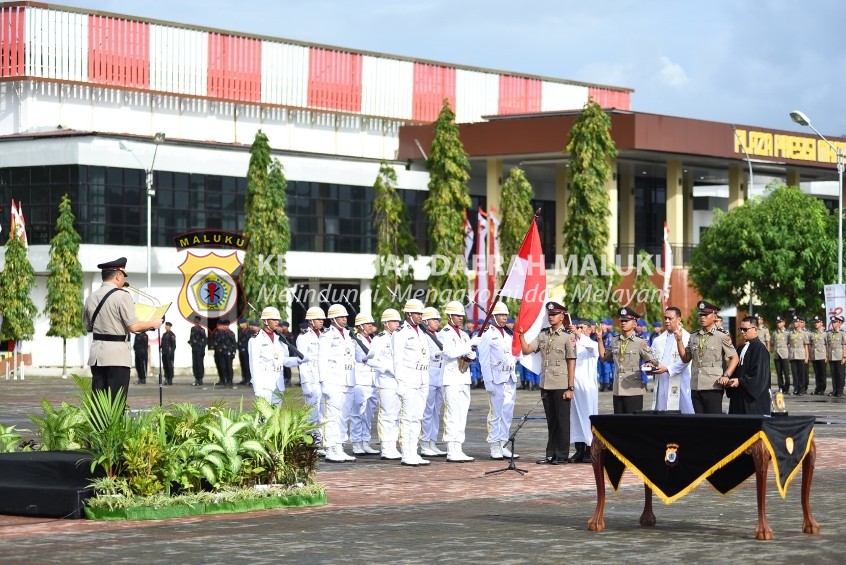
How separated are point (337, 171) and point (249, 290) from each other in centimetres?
832

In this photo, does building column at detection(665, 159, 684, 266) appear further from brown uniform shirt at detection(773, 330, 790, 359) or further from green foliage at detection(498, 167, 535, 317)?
brown uniform shirt at detection(773, 330, 790, 359)

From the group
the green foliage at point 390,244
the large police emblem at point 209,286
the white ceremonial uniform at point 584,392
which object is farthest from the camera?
the large police emblem at point 209,286

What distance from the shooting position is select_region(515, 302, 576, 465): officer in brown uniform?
19188 mm

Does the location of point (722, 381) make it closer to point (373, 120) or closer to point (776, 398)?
point (776, 398)

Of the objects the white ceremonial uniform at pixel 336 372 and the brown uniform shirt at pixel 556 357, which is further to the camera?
the white ceremonial uniform at pixel 336 372

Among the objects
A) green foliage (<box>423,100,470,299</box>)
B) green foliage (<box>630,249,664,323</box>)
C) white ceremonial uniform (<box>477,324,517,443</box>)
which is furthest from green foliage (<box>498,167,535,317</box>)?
white ceremonial uniform (<box>477,324,517,443</box>)

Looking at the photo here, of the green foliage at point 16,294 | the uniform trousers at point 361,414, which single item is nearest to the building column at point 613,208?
the green foliage at point 16,294

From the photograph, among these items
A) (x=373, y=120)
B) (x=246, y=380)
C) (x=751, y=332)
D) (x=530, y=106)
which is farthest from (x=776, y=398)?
(x=530, y=106)

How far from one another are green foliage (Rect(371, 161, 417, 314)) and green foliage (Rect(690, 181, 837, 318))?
1030 centimetres

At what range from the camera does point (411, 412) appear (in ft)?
62.5

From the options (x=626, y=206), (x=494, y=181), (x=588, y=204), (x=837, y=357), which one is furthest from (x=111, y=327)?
(x=626, y=206)

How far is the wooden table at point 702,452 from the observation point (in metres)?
11.7

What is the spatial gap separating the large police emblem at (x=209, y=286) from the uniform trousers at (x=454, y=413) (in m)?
Result: 33.0

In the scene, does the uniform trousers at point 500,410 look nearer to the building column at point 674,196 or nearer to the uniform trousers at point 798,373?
the uniform trousers at point 798,373
